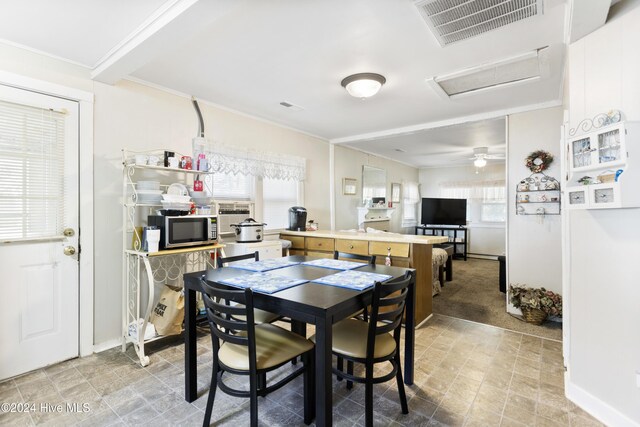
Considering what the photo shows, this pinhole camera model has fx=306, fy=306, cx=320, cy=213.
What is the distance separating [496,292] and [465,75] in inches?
129

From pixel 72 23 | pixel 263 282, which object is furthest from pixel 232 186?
pixel 263 282

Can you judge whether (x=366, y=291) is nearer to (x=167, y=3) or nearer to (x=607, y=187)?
(x=607, y=187)

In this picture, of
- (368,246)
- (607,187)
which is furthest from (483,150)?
(607,187)

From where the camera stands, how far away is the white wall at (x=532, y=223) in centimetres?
335

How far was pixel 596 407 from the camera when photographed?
1.81m

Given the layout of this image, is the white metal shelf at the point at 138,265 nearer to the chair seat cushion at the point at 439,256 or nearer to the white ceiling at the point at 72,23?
the white ceiling at the point at 72,23

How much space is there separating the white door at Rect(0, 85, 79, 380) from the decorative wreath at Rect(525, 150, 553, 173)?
14.6ft

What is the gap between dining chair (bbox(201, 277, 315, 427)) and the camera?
4.90 ft

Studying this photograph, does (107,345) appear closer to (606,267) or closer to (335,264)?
(335,264)

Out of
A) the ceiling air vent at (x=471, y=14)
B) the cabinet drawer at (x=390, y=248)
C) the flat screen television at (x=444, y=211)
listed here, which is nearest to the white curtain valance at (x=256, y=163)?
the cabinet drawer at (x=390, y=248)

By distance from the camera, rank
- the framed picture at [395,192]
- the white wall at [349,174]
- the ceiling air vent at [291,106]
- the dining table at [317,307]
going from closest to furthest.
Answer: the dining table at [317,307] < the ceiling air vent at [291,106] < the white wall at [349,174] < the framed picture at [395,192]

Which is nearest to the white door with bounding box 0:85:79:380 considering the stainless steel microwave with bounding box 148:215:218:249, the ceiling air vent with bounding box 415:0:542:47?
the stainless steel microwave with bounding box 148:215:218:249

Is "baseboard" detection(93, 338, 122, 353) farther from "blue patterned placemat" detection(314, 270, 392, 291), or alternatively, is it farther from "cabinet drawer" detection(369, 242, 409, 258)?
"cabinet drawer" detection(369, 242, 409, 258)

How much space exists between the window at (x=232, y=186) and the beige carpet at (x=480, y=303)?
276 cm
